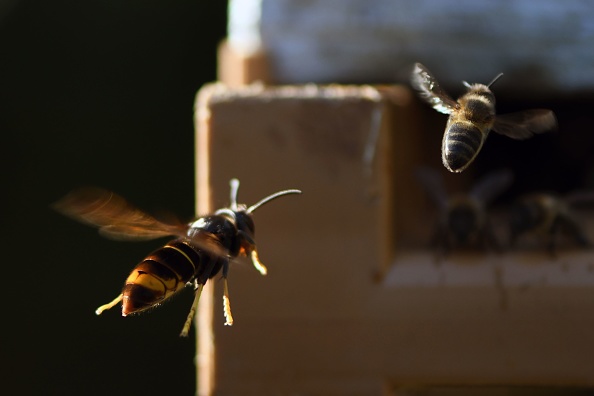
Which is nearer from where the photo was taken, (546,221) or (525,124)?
(525,124)

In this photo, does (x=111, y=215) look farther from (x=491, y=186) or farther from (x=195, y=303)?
(x=491, y=186)

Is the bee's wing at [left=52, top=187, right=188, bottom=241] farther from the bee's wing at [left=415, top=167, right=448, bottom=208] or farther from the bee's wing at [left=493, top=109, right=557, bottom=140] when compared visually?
the bee's wing at [left=415, top=167, right=448, bottom=208]

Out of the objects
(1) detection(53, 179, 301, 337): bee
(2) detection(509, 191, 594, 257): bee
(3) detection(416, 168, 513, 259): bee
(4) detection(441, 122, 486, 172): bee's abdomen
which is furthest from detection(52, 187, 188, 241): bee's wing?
(2) detection(509, 191, 594, 257): bee

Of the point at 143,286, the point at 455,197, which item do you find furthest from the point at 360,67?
the point at 143,286

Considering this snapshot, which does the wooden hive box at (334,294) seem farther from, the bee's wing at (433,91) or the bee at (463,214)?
the bee at (463,214)

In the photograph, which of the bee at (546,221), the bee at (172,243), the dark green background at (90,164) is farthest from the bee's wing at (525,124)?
the dark green background at (90,164)

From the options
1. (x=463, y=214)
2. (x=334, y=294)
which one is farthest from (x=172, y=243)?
(x=463, y=214)

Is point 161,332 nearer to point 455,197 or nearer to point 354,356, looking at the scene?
point 455,197
